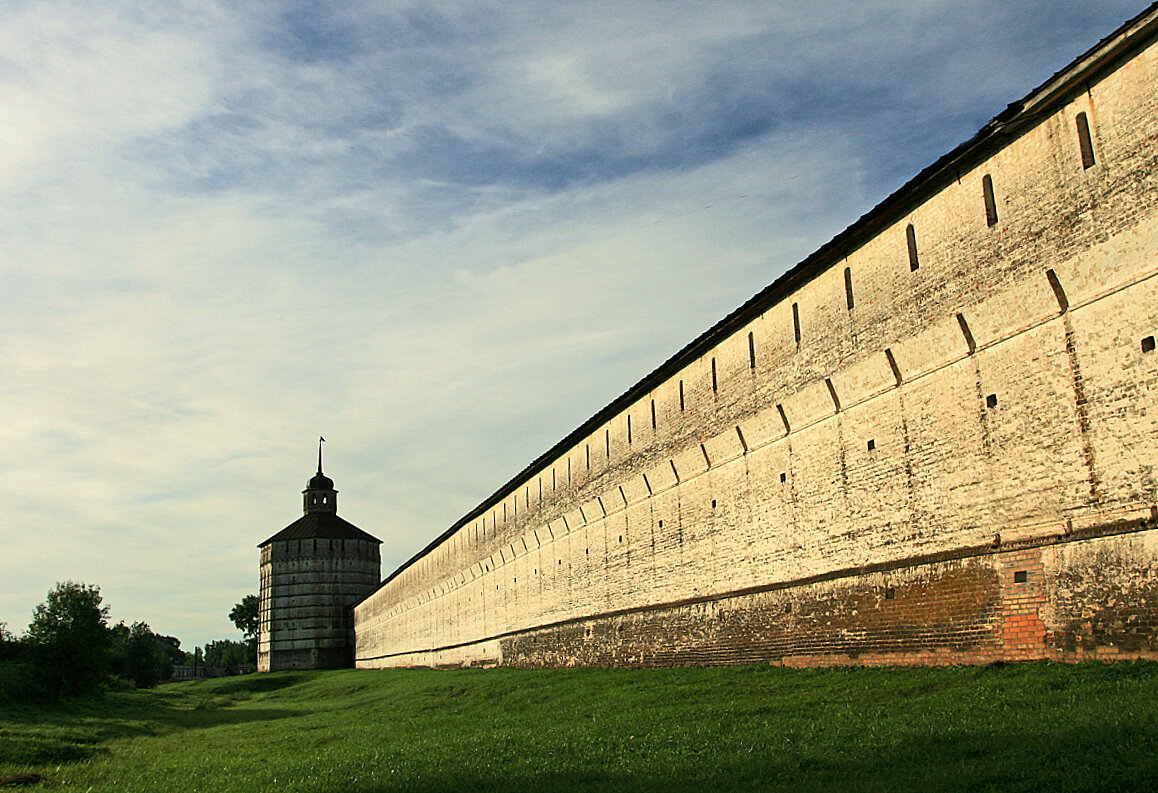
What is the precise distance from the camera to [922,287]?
11.6 meters

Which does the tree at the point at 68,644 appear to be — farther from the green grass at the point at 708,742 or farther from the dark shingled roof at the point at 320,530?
the dark shingled roof at the point at 320,530

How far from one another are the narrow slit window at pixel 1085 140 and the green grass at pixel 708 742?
4.89m

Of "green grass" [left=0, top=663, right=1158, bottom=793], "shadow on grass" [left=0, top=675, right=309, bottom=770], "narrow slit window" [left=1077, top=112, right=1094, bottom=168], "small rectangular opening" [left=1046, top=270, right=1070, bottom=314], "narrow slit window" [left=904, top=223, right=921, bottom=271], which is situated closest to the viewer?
"green grass" [left=0, top=663, right=1158, bottom=793]

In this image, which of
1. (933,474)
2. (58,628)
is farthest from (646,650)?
(58,628)

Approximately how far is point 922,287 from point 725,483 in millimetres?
5741

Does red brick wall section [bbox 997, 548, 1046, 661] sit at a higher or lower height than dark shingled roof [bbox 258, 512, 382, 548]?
lower

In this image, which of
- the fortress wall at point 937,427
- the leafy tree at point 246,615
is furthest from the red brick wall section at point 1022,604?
the leafy tree at point 246,615

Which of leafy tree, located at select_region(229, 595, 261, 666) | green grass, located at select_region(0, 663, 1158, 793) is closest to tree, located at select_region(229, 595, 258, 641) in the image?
leafy tree, located at select_region(229, 595, 261, 666)

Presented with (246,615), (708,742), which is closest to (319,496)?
(246,615)

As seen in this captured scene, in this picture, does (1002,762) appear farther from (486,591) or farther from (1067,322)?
(486,591)

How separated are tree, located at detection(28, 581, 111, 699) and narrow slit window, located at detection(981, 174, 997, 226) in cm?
2970

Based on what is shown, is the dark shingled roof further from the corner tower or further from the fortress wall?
the fortress wall

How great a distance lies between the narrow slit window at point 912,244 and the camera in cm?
1187

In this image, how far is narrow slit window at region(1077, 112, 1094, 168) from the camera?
374 inches
